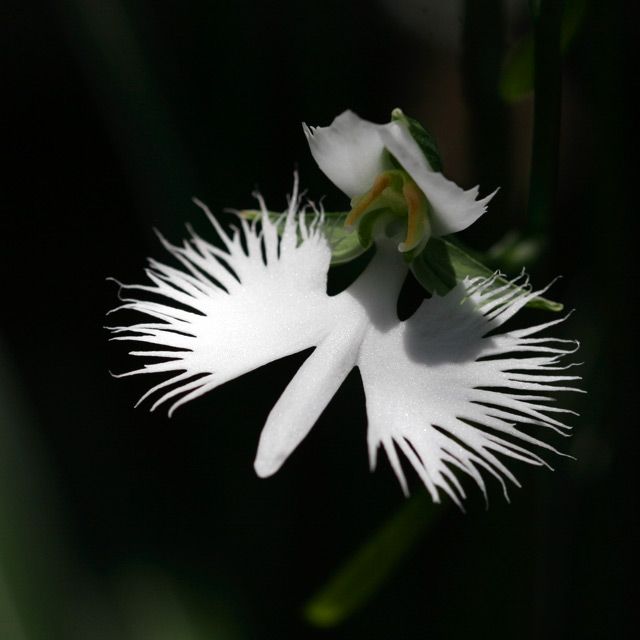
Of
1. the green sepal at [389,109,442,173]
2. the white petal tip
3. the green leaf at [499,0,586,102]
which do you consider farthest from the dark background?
the white petal tip

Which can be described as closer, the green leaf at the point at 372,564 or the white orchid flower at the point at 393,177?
the white orchid flower at the point at 393,177

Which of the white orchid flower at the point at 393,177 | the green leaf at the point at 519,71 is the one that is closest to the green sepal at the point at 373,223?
the white orchid flower at the point at 393,177

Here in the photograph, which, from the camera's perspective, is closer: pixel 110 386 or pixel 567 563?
pixel 567 563

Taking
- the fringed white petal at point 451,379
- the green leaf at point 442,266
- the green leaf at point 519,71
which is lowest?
the fringed white petal at point 451,379

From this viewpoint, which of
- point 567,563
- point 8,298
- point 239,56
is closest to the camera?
point 567,563

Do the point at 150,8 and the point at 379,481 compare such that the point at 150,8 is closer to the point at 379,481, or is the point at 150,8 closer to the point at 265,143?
the point at 265,143

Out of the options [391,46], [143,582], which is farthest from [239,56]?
[143,582]

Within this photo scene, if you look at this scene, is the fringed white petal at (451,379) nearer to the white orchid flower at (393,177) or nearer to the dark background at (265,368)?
the white orchid flower at (393,177)
